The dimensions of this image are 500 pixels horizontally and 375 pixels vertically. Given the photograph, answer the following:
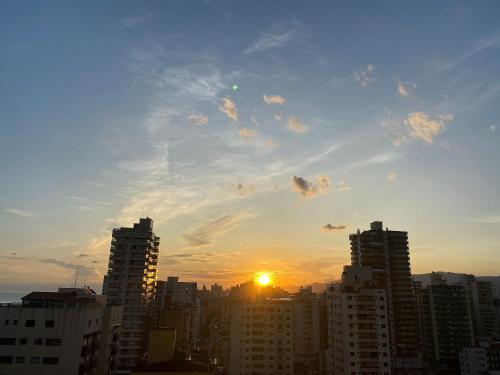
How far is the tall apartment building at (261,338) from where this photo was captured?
91938 millimetres

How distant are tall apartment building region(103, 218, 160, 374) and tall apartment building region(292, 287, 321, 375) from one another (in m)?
50.5

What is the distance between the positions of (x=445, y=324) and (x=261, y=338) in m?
85.8

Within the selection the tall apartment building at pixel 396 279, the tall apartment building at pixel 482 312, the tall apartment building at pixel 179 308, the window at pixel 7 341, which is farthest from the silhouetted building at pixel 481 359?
the window at pixel 7 341

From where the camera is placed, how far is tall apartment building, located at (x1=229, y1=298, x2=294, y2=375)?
91938 mm

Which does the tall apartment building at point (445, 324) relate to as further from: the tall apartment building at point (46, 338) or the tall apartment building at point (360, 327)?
the tall apartment building at point (46, 338)

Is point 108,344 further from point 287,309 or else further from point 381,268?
point 381,268

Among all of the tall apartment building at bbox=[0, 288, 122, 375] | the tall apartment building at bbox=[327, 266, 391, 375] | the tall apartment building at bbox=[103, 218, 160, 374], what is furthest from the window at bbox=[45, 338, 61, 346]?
the tall apartment building at bbox=[327, 266, 391, 375]

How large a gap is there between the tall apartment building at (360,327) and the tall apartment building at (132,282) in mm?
51811

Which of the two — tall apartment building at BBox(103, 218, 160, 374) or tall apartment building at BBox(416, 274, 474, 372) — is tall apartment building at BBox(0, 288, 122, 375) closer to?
tall apartment building at BBox(103, 218, 160, 374)

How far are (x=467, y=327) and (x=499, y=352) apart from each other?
29.5m

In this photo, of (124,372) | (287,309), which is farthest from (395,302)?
(124,372)

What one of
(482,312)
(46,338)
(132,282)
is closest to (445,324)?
(482,312)

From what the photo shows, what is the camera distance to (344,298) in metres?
80.2

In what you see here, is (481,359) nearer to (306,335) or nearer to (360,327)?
(306,335)
